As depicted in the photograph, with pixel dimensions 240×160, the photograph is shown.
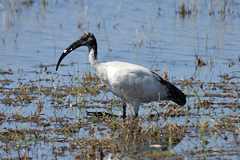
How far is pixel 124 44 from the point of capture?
39.2ft

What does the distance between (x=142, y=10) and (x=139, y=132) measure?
11464 millimetres

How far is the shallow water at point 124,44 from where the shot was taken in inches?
270

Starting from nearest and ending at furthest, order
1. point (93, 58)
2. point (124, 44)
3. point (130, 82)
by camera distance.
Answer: point (130, 82) < point (93, 58) < point (124, 44)

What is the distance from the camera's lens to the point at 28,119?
19.7 feet

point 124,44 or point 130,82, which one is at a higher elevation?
point 124,44

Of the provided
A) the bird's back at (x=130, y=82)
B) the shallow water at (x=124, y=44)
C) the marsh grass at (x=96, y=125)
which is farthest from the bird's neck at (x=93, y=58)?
the shallow water at (x=124, y=44)

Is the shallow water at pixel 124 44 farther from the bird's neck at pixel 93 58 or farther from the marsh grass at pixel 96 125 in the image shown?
the bird's neck at pixel 93 58

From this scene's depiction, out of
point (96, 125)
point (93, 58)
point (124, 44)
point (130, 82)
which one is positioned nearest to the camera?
point (96, 125)

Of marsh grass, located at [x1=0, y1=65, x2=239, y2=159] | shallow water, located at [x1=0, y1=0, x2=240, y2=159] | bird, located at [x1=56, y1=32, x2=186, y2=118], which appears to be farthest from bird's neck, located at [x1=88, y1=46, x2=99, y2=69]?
shallow water, located at [x1=0, y1=0, x2=240, y2=159]

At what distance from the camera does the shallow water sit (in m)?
6.87

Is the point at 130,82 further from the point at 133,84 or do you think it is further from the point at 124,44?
the point at 124,44

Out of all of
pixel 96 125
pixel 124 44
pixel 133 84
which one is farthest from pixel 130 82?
pixel 124 44

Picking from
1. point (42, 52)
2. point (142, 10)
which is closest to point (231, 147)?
point (42, 52)

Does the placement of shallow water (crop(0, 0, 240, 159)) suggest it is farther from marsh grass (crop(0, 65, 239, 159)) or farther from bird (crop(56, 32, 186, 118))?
bird (crop(56, 32, 186, 118))
